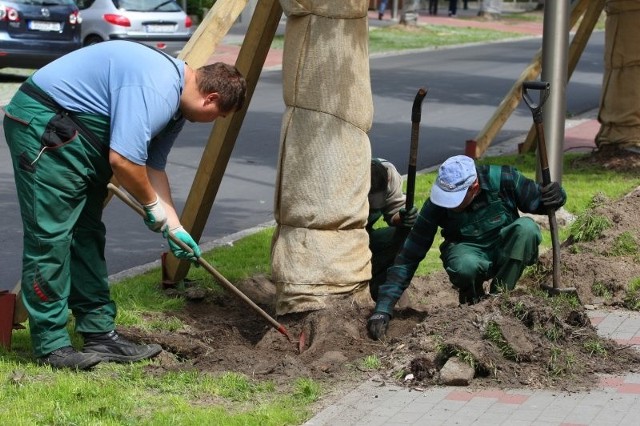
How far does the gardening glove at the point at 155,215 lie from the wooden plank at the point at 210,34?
1.20 metres

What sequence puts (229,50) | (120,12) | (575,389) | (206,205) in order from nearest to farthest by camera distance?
(575,389) < (206,205) < (120,12) < (229,50)

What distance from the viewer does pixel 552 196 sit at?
6359 mm

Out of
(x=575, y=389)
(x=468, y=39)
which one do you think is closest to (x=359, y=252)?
(x=575, y=389)

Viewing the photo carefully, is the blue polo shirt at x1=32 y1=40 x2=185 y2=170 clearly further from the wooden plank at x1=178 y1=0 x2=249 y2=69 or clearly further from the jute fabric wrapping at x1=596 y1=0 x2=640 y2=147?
the jute fabric wrapping at x1=596 y1=0 x2=640 y2=147

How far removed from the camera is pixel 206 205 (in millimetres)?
7367

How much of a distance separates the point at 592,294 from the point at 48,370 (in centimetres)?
340

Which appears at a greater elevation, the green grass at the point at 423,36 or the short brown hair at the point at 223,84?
the short brown hair at the point at 223,84

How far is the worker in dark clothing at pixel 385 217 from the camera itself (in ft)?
23.7

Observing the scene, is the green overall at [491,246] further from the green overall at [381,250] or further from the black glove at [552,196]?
the green overall at [381,250]

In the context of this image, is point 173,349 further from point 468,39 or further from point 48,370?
point 468,39

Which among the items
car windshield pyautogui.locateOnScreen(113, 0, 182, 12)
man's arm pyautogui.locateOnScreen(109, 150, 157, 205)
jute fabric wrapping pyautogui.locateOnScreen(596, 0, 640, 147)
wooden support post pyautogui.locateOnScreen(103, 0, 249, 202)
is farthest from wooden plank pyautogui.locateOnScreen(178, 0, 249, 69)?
car windshield pyautogui.locateOnScreen(113, 0, 182, 12)

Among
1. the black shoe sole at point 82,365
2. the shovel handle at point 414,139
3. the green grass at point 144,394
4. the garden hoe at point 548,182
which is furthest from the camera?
the shovel handle at point 414,139

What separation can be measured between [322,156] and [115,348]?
1500 mm

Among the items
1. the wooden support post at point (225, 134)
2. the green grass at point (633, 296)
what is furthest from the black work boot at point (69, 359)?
the green grass at point (633, 296)
